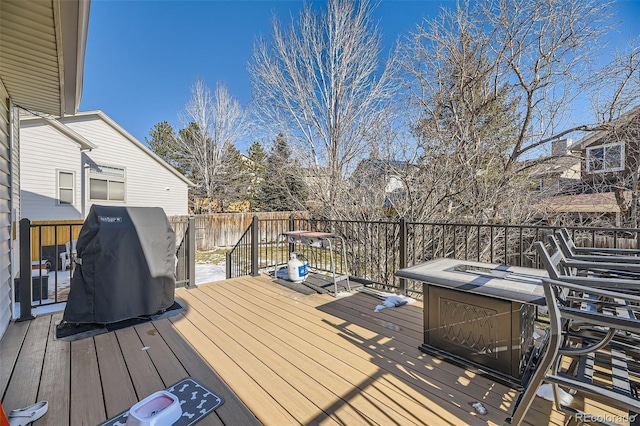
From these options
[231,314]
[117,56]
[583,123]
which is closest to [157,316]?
[231,314]

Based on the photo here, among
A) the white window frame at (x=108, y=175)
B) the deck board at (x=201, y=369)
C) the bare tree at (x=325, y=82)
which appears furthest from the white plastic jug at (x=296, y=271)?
the white window frame at (x=108, y=175)

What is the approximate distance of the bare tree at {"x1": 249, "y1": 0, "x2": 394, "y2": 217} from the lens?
8.21 meters

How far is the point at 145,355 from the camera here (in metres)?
2.22

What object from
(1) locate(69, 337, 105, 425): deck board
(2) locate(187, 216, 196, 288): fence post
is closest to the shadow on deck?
(1) locate(69, 337, 105, 425): deck board

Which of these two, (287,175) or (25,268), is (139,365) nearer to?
(25,268)

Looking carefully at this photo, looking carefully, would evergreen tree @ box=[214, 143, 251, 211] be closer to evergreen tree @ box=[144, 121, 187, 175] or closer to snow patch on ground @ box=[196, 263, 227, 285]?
evergreen tree @ box=[144, 121, 187, 175]

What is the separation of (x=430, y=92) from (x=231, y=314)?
5.48m

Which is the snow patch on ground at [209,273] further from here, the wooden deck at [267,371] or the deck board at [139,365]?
the deck board at [139,365]

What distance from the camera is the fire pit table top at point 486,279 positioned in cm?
167

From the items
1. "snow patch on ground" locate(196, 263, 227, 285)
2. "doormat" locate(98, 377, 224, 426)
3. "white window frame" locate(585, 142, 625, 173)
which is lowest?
"snow patch on ground" locate(196, 263, 227, 285)

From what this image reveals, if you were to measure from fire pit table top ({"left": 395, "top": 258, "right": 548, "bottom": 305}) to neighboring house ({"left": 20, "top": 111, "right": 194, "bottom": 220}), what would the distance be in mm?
8241

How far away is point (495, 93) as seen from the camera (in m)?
5.45

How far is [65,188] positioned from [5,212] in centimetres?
745

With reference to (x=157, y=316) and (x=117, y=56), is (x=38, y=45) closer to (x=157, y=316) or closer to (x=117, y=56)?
(x=157, y=316)
